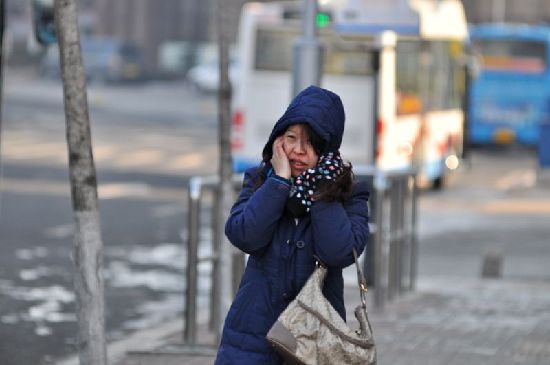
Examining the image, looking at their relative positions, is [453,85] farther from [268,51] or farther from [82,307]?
[82,307]

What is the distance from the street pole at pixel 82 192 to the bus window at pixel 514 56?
3090cm

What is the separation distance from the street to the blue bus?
67 centimetres

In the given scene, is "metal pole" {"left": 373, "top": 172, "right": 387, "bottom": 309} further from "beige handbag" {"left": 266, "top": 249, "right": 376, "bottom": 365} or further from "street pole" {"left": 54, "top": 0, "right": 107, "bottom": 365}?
"beige handbag" {"left": 266, "top": 249, "right": 376, "bottom": 365}

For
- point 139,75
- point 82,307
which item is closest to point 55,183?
point 82,307

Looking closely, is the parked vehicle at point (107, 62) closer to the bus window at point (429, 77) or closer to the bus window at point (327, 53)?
the bus window at point (429, 77)

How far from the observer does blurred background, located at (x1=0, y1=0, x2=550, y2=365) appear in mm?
12617

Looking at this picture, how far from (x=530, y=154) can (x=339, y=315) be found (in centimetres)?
3459

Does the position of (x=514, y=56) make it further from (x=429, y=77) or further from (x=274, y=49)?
(x=274, y=49)

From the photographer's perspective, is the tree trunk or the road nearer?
the tree trunk

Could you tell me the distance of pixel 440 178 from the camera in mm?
27062

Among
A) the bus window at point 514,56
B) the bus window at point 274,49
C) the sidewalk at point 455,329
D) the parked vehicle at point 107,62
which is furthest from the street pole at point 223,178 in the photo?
the parked vehicle at point 107,62

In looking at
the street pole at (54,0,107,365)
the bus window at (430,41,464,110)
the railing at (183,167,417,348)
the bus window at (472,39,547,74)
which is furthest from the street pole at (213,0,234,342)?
the bus window at (472,39,547,74)

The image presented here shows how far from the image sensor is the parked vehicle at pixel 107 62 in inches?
2450

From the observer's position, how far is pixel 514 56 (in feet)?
125
